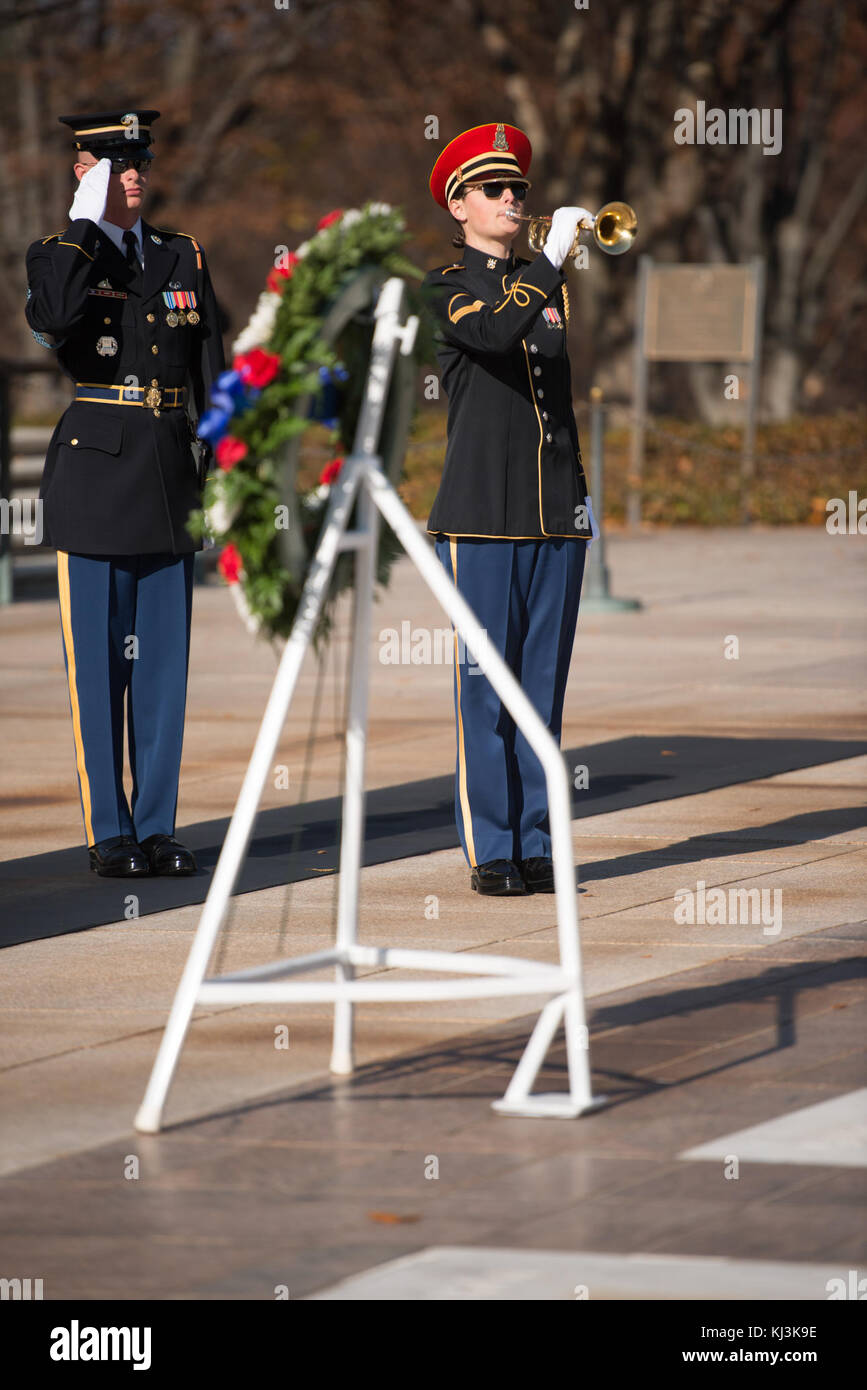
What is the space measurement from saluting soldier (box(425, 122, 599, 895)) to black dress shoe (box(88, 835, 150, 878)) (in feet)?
3.33

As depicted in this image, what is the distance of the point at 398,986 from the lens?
4.99 m

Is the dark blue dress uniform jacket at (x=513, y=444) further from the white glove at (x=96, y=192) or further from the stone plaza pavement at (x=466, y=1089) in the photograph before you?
the white glove at (x=96, y=192)

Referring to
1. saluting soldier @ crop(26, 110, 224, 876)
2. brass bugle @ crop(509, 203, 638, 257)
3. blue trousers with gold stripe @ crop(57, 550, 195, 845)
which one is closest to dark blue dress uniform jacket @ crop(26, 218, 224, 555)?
saluting soldier @ crop(26, 110, 224, 876)

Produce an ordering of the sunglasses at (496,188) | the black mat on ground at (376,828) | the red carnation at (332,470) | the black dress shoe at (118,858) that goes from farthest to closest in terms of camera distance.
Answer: the black dress shoe at (118,858) → the black mat on ground at (376,828) → the sunglasses at (496,188) → the red carnation at (332,470)

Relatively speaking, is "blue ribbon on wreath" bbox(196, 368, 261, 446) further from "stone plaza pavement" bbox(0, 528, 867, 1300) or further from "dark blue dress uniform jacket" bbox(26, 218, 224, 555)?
"dark blue dress uniform jacket" bbox(26, 218, 224, 555)

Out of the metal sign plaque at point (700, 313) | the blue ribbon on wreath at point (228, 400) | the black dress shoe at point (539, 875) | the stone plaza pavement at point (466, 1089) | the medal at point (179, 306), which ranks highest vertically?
the metal sign plaque at point (700, 313)

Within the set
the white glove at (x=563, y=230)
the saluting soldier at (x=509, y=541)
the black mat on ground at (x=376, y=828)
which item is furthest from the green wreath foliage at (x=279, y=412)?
the saluting soldier at (x=509, y=541)

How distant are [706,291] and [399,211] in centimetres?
2037

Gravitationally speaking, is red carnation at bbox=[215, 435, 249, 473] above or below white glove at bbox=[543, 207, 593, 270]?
below

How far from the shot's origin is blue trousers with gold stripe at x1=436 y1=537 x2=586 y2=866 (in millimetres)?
7188

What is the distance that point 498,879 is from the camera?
7152 millimetres

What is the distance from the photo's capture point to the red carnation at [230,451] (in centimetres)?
480

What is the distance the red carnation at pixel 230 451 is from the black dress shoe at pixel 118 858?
2.88 metres

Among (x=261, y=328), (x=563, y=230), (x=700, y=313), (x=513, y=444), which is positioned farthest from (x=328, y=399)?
(x=700, y=313)
